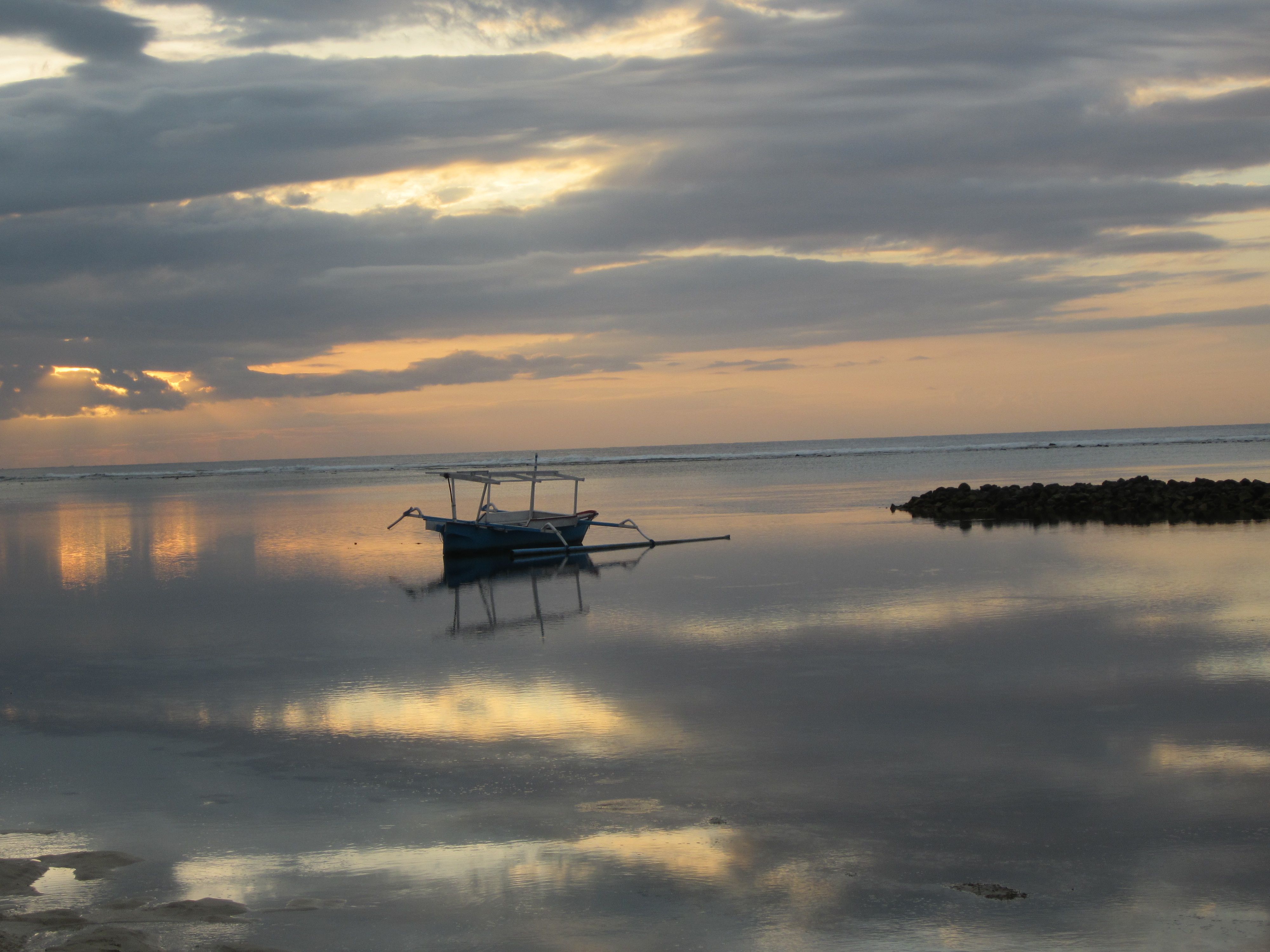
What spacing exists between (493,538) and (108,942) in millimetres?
19457

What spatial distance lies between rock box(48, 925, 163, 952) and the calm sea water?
0.17 metres

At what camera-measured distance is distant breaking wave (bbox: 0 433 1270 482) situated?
95438 mm

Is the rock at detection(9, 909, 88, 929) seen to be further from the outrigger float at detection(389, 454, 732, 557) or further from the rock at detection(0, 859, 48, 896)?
the outrigger float at detection(389, 454, 732, 557)

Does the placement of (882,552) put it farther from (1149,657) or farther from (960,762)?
(960,762)

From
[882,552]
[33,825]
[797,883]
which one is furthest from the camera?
[882,552]

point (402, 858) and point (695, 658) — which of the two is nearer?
point (402, 858)

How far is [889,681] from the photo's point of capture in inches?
439

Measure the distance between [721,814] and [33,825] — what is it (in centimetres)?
439

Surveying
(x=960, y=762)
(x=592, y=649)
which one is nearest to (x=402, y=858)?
(x=960, y=762)

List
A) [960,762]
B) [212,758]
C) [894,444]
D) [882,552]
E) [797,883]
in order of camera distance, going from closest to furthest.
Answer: [797,883] < [960,762] < [212,758] < [882,552] < [894,444]

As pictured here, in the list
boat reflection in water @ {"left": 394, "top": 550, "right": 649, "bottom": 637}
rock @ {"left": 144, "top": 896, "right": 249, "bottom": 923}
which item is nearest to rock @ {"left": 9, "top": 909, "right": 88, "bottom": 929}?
rock @ {"left": 144, "top": 896, "right": 249, "bottom": 923}

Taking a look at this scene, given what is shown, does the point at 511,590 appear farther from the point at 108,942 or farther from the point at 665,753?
the point at 108,942

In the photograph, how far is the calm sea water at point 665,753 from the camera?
5980 millimetres

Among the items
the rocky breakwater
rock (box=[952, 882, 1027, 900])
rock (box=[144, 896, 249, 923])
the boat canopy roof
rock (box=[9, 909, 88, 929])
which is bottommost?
rock (box=[144, 896, 249, 923])
